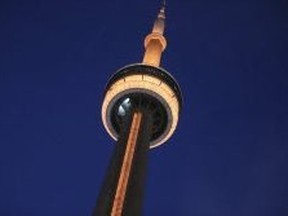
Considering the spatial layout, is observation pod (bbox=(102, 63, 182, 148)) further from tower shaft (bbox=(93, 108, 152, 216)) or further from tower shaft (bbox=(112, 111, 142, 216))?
tower shaft (bbox=(93, 108, 152, 216))

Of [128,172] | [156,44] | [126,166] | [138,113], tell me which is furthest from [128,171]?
[156,44]

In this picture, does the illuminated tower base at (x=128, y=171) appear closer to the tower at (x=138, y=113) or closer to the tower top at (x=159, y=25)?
the tower at (x=138, y=113)

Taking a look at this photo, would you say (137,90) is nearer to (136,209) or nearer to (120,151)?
(120,151)

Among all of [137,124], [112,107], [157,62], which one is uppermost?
[157,62]

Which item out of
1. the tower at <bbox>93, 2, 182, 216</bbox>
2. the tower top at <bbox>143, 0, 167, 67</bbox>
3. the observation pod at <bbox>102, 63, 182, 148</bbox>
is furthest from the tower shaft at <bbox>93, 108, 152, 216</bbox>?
the tower top at <bbox>143, 0, 167, 67</bbox>

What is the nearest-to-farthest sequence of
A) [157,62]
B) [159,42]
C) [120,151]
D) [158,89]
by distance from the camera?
1. [120,151]
2. [158,89]
3. [157,62]
4. [159,42]

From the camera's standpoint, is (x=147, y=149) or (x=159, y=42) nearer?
(x=147, y=149)

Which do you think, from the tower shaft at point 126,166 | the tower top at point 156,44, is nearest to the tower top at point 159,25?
the tower top at point 156,44

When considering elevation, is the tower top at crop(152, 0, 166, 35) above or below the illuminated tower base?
above

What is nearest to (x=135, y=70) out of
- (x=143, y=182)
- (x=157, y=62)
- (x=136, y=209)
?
(x=157, y=62)
